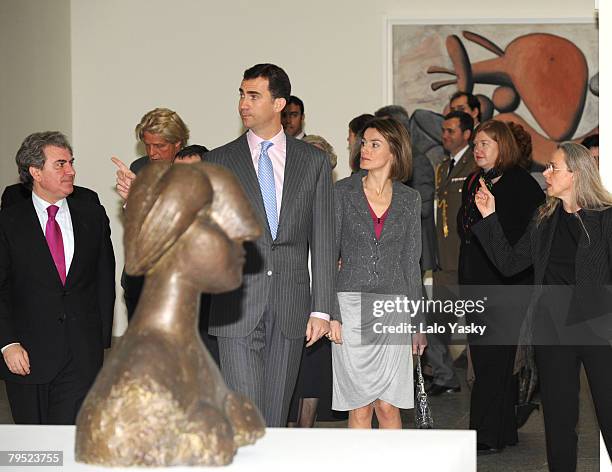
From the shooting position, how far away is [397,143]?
523cm

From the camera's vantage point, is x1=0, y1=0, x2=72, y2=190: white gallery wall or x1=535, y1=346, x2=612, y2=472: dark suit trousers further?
x1=0, y1=0, x2=72, y2=190: white gallery wall

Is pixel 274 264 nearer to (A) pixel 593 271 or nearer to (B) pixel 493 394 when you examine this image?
(A) pixel 593 271

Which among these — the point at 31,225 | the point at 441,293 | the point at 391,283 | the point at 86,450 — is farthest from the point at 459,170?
the point at 86,450

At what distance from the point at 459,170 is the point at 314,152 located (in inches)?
114

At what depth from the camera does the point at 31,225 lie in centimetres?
443

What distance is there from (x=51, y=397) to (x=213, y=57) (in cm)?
581

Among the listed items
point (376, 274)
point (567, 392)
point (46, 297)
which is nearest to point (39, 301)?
point (46, 297)

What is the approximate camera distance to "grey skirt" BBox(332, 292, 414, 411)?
17.0 feet

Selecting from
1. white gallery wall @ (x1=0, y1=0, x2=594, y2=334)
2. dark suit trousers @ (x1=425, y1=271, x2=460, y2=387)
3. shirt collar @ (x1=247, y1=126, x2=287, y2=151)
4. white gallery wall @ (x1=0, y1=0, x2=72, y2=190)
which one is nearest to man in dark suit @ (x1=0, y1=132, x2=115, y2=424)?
shirt collar @ (x1=247, y1=126, x2=287, y2=151)

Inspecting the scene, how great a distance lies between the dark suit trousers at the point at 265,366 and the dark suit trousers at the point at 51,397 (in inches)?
29.0

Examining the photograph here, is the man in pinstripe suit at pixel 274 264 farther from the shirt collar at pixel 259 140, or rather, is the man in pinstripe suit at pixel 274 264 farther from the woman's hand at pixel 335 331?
the woman's hand at pixel 335 331

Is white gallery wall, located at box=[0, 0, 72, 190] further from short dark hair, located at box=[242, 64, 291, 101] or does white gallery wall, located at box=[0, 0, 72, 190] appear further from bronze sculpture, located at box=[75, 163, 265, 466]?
bronze sculpture, located at box=[75, 163, 265, 466]

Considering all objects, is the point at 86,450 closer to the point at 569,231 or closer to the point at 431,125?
the point at 569,231

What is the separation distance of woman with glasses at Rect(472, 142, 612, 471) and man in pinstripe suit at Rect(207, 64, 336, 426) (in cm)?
94
